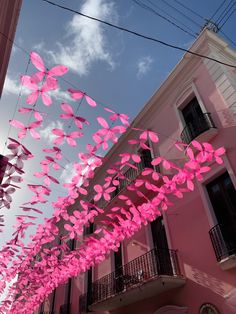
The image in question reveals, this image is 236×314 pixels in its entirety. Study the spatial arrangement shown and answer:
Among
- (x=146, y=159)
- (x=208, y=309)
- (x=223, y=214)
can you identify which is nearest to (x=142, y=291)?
(x=208, y=309)

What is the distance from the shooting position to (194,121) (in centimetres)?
880

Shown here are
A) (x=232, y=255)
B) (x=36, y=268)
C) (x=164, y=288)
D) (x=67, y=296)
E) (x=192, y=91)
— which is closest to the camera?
(x=232, y=255)

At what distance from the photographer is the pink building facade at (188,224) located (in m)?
6.48

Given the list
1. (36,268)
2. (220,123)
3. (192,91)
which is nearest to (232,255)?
(220,123)

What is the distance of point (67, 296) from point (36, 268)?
3.17 m

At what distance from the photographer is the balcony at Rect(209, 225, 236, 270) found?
231 inches

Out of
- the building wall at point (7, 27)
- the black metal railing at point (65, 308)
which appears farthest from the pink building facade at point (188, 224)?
the building wall at point (7, 27)

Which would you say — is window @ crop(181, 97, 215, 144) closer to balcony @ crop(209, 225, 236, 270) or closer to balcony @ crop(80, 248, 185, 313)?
balcony @ crop(209, 225, 236, 270)

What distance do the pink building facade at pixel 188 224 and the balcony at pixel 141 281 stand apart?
0.03m

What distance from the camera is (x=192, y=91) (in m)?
9.27

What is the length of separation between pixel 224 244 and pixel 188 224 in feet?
4.94

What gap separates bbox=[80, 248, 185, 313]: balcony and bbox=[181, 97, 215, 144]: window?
3.72m

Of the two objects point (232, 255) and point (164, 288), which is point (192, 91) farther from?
point (164, 288)

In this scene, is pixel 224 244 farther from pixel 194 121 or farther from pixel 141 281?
pixel 194 121
